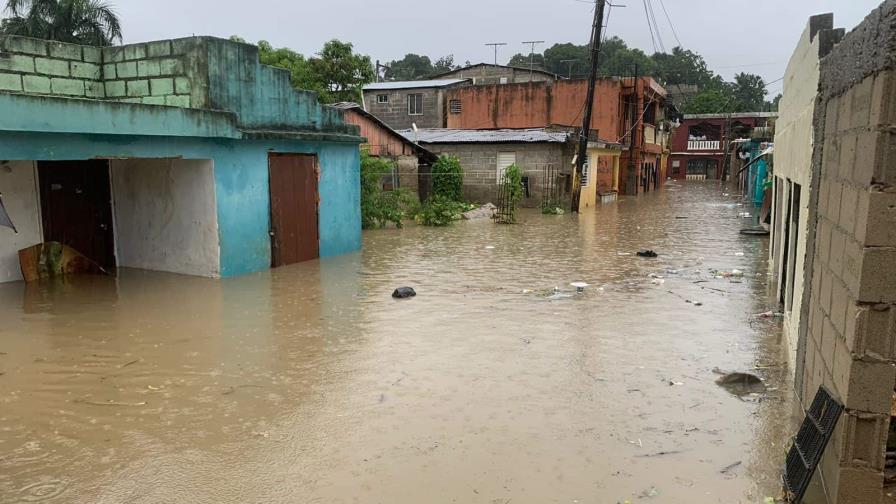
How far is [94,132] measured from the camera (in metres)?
9.52

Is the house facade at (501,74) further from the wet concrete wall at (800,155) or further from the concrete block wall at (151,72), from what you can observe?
the wet concrete wall at (800,155)

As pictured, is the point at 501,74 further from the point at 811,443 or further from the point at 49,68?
the point at 811,443

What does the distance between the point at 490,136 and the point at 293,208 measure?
54.4ft

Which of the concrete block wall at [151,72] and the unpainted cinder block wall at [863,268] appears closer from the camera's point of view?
the unpainted cinder block wall at [863,268]

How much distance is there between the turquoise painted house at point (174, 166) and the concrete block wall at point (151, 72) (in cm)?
2

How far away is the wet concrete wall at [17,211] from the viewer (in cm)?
1138

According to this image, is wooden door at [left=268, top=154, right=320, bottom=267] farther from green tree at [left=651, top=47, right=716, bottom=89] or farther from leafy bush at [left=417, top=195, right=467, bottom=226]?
green tree at [left=651, top=47, right=716, bottom=89]

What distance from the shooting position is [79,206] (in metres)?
12.6

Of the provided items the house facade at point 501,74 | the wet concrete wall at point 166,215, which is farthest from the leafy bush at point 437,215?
the house facade at point 501,74

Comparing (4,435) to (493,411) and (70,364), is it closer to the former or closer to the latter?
(70,364)

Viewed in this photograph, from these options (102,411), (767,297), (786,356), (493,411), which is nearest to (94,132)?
(102,411)

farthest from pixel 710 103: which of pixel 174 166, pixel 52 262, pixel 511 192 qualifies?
pixel 52 262

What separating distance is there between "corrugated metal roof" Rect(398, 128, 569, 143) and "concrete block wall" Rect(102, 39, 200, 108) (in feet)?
54.5

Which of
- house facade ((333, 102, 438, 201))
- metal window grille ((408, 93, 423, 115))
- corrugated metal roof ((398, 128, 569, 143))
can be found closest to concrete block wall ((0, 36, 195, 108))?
house facade ((333, 102, 438, 201))
